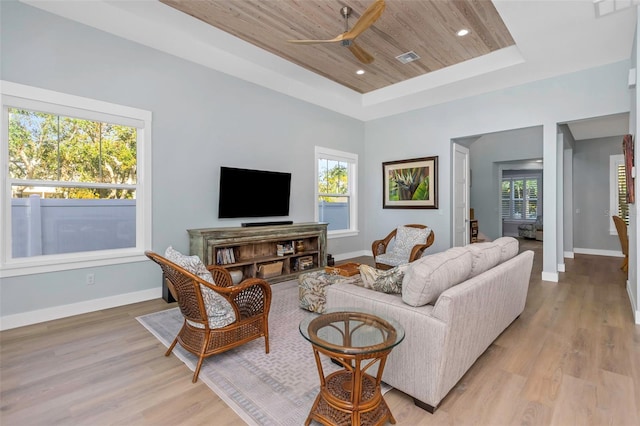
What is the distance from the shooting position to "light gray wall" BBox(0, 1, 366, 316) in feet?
10.1

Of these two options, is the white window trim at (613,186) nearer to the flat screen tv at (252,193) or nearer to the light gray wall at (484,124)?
the light gray wall at (484,124)

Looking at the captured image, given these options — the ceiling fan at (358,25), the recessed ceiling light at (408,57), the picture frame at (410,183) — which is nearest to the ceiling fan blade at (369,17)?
the ceiling fan at (358,25)

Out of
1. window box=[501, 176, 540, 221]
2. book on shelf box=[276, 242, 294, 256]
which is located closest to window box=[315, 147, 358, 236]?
book on shelf box=[276, 242, 294, 256]

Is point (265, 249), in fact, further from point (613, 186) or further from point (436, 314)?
point (613, 186)

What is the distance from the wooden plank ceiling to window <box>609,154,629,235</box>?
5161 millimetres

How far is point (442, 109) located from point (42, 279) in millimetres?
6370

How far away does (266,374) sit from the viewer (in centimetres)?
218

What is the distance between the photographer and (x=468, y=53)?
4449 mm

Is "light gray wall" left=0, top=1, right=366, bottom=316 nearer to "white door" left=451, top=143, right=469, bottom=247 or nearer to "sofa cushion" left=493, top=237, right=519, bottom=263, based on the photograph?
"white door" left=451, top=143, right=469, bottom=247

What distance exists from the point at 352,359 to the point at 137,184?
348 cm

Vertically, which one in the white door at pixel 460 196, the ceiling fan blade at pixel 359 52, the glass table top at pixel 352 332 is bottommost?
the glass table top at pixel 352 332

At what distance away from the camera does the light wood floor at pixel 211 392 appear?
5.77 feet

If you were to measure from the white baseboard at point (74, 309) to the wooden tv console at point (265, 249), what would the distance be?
76 cm

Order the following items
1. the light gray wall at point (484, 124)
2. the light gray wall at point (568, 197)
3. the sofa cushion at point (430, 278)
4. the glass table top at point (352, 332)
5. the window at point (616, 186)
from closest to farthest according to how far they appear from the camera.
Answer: the glass table top at point (352, 332), the sofa cushion at point (430, 278), the light gray wall at point (484, 124), the light gray wall at point (568, 197), the window at point (616, 186)
